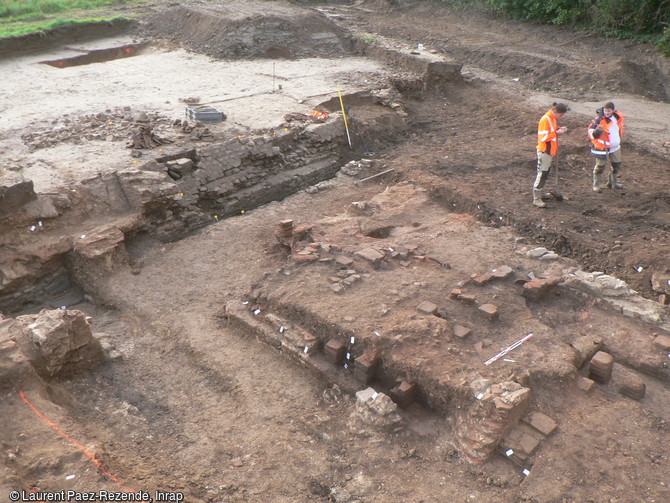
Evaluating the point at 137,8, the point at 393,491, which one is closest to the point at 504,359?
the point at 393,491

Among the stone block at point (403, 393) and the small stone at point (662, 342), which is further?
the small stone at point (662, 342)

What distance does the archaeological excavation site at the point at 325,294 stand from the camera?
14.4 ft

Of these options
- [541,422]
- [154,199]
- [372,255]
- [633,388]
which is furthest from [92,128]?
[633,388]

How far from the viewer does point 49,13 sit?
18328 mm

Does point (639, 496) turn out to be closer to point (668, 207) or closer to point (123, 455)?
point (123, 455)

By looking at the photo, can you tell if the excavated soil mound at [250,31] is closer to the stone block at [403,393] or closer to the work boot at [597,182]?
the work boot at [597,182]

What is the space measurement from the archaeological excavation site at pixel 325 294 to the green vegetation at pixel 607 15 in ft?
8.67

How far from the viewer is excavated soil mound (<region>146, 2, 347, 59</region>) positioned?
15352 mm

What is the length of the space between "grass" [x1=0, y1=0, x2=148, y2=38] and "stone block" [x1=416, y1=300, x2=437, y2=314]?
15.4 meters

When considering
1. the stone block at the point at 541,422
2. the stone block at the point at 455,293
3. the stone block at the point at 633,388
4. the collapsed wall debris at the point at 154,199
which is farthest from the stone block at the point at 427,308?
the collapsed wall debris at the point at 154,199

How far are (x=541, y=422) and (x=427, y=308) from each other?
1574 mm

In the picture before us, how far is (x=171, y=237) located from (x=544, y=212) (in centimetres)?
580

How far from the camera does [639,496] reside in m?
3.99

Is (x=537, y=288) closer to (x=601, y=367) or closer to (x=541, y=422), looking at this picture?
(x=601, y=367)
